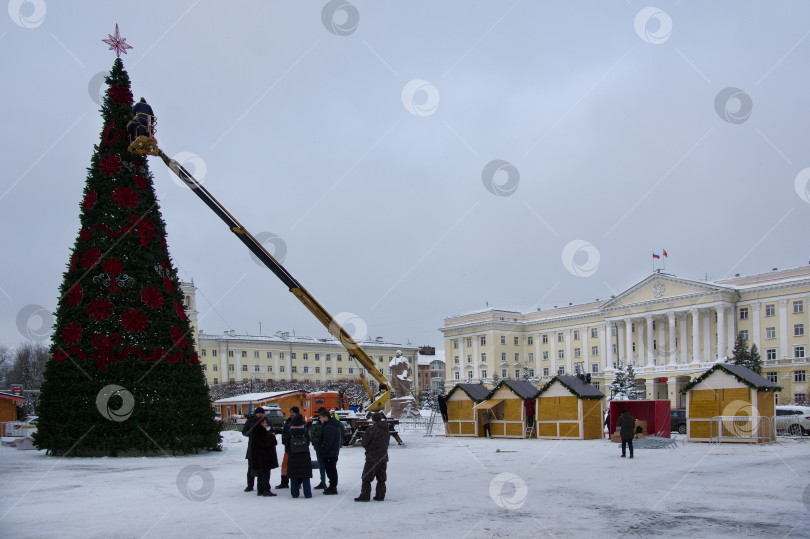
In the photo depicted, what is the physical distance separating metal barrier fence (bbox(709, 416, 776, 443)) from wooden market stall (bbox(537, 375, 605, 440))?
5.04m

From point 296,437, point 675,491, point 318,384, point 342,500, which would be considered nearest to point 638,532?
point 675,491

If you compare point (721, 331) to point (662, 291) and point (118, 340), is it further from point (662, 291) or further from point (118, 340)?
point (118, 340)

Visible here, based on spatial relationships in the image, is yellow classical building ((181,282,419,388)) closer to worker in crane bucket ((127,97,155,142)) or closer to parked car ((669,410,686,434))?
parked car ((669,410,686,434))

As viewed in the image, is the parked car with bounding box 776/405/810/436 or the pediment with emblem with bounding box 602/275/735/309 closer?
the parked car with bounding box 776/405/810/436

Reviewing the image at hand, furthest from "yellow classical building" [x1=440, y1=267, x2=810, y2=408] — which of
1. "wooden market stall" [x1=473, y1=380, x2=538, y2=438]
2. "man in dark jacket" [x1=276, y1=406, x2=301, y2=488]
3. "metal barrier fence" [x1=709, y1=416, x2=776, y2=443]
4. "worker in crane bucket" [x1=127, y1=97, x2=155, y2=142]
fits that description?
"man in dark jacket" [x1=276, y1=406, x2=301, y2=488]

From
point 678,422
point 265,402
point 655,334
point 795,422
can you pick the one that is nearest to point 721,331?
point 655,334

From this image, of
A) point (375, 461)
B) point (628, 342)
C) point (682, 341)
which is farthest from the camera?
point (628, 342)

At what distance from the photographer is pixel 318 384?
110062 mm

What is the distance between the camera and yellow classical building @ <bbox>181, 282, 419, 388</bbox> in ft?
350

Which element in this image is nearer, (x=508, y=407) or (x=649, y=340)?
(x=508, y=407)

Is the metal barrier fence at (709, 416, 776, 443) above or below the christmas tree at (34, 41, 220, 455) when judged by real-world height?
below

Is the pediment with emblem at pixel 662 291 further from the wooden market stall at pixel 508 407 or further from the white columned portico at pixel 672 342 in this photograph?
the wooden market stall at pixel 508 407

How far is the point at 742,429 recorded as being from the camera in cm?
2378

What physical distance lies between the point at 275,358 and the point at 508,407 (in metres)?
86.8
